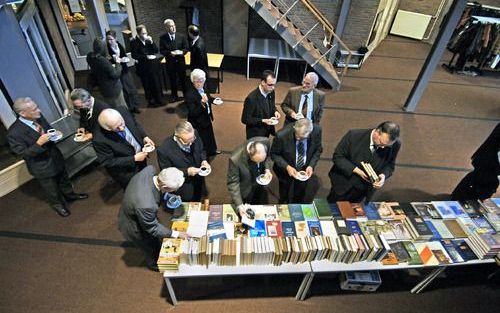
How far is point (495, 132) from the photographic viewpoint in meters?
3.21

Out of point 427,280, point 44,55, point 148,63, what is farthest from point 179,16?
point 427,280

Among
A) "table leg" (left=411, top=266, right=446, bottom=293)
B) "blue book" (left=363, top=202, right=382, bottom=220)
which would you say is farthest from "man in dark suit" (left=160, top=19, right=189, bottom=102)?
"table leg" (left=411, top=266, right=446, bottom=293)

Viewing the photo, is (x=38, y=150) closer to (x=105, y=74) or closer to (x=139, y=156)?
(x=139, y=156)

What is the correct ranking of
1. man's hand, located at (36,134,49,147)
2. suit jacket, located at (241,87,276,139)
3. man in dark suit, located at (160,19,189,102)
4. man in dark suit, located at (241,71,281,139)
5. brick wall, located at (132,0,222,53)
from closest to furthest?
man's hand, located at (36,134,49,147)
man in dark suit, located at (241,71,281,139)
suit jacket, located at (241,87,276,139)
man in dark suit, located at (160,19,189,102)
brick wall, located at (132,0,222,53)

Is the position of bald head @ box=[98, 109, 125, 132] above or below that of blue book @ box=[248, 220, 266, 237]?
above

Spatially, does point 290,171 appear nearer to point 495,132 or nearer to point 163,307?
point 163,307

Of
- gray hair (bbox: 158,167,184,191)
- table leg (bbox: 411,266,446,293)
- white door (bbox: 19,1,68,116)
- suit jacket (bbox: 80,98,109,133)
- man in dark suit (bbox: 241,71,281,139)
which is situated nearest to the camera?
gray hair (bbox: 158,167,184,191)

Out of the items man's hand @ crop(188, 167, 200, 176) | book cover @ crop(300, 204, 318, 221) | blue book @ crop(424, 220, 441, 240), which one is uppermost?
man's hand @ crop(188, 167, 200, 176)

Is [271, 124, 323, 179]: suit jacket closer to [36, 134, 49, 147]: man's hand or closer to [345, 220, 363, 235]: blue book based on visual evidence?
[345, 220, 363, 235]: blue book

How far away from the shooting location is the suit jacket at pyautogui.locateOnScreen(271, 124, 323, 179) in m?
3.20

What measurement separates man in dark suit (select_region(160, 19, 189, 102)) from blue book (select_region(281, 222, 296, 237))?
15.5ft

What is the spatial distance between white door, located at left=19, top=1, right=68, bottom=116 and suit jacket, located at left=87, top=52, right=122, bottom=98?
792 mm

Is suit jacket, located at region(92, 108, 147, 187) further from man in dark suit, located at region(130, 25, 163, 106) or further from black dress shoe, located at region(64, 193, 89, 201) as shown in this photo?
man in dark suit, located at region(130, 25, 163, 106)

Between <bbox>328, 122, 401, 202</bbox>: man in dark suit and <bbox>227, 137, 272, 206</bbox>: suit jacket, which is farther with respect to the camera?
<bbox>328, 122, 401, 202</bbox>: man in dark suit
